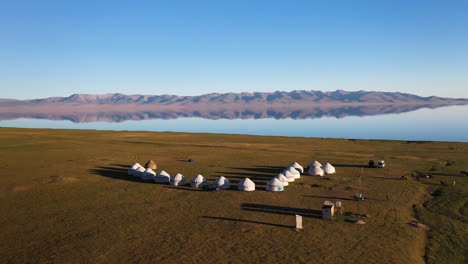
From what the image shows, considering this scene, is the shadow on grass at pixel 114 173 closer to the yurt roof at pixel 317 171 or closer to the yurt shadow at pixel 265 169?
the yurt shadow at pixel 265 169

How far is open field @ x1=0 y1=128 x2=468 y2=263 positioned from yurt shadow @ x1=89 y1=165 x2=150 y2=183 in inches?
7.2

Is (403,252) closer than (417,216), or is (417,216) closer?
(403,252)

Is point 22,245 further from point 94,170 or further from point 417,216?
point 417,216

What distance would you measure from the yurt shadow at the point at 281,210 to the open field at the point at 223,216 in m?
0.13

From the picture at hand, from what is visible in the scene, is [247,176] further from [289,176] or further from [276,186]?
[276,186]

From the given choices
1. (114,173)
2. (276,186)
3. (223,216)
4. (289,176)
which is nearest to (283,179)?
(276,186)

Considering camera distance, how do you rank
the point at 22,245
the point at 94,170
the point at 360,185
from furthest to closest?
1. the point at 94,170
2. the point at 360,185
3. the point at 22,245

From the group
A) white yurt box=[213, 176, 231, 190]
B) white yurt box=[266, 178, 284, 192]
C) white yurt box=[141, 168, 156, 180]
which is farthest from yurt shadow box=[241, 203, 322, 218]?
white yurt box=[141, 168, 156, 180]

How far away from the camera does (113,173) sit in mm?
61688

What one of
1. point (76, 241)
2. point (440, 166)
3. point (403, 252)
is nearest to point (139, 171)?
point (76, 241)

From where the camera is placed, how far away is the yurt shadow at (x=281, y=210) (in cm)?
3869

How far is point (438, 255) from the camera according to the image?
28.6 m

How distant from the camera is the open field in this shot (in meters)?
29.0

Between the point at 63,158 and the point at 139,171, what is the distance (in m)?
30.4
